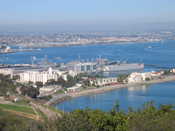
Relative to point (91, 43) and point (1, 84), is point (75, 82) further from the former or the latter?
point (91, 43)

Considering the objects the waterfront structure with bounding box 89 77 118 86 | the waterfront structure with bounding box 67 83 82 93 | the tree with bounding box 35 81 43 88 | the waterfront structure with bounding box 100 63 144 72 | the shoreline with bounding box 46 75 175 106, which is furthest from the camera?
the waterfront structure with bounding box 100 63 144 72

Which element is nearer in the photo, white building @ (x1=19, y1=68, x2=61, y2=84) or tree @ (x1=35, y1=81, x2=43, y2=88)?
tree @ (x1=35, y1=81, x2=43, y2=88)

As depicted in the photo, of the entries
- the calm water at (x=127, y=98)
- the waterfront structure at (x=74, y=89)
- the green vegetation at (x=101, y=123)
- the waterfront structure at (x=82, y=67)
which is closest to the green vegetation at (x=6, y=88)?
the calm water at (x=127, y=98)

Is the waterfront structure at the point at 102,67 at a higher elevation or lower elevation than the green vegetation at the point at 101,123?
lower

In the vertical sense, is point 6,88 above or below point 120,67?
above

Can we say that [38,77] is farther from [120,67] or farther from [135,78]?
[120,67]

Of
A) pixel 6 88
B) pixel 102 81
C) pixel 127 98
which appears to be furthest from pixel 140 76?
pixel 6 88

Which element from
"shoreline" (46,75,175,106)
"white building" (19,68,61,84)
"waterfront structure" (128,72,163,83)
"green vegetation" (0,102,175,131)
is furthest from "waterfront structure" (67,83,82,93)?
"green vegetation" (0,102,175,131)

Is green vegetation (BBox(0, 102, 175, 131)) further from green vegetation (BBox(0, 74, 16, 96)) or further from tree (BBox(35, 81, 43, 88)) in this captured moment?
tree (BBox(35, 81, 43, 88))

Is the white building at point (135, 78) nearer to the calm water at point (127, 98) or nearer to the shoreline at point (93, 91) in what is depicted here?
the shoreline at point (93, 91)
